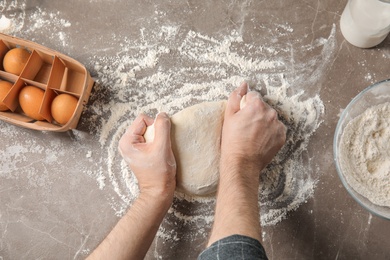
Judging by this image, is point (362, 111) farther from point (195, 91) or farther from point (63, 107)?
point (63, 107)

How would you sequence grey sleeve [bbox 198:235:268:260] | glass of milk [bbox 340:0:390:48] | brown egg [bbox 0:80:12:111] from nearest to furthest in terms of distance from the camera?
grey sleeve [bbox 198:235:268:260] → glass of milk [bbox 340:0:390:48] → brown egg [bbox 0:80:12:111]

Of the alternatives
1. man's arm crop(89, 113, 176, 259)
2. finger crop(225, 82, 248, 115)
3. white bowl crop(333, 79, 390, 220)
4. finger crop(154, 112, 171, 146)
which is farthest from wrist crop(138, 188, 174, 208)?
white bowl crop(333, 79, 390, 220)

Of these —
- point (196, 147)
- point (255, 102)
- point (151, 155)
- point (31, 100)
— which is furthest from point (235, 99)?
point (31, 100)

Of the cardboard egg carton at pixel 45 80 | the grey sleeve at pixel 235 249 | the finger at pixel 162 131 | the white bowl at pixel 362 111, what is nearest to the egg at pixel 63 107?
the cardboard egg carton at pixel 45 80

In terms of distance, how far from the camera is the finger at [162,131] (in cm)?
98

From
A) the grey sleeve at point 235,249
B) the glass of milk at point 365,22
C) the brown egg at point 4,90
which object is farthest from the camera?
the brown egg at point 4,90

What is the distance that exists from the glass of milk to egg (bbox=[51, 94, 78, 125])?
759 mm

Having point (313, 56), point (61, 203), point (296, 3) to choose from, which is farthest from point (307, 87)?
point (61, 203)

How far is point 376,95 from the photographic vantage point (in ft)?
3.32

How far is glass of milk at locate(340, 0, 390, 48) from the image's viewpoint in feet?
3.02

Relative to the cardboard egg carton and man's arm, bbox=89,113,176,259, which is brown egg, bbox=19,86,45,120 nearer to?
the cardboard egg carton

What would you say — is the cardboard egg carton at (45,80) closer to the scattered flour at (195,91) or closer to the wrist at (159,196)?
the scattered flour at (195,91)

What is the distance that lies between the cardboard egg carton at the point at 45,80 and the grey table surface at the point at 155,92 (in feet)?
0.19

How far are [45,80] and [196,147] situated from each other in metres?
0.48
